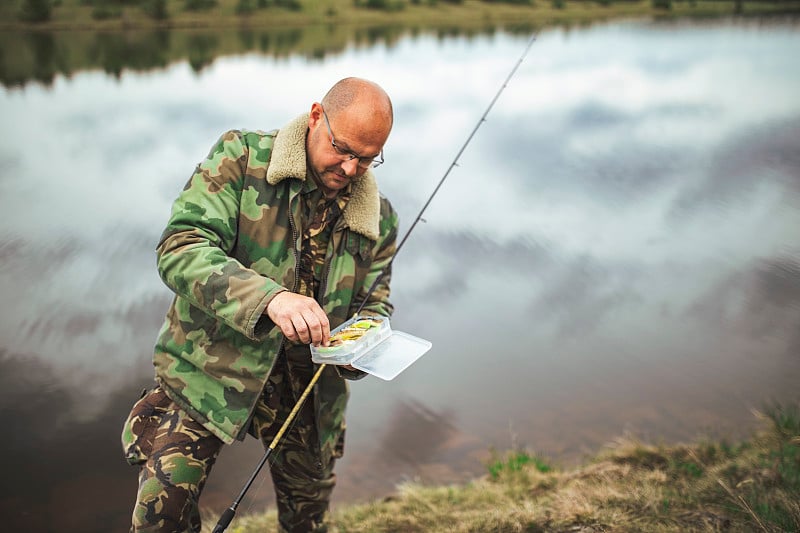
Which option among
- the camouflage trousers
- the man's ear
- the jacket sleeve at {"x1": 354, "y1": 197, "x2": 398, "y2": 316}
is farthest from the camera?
the jacket sleeve at {"x1": 354, "y1": 197, "x2": 398, "y2": 316}

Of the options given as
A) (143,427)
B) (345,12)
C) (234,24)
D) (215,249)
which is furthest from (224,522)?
(345,12)

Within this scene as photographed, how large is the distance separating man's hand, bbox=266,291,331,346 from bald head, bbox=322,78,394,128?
853 millimetres

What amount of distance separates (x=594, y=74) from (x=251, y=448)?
19022mm

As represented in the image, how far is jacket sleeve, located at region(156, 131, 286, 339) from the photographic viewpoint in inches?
105

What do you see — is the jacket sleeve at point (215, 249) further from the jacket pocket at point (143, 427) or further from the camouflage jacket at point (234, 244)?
the jacket pocket at point (143, 427)

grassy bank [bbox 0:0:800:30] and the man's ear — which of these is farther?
grassy bank [bbox 0:0:800:30]

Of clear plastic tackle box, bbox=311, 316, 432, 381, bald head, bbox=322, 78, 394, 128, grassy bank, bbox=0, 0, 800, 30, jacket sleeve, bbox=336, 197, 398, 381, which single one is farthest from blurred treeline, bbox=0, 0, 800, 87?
clear plastic tackle box, bbox=311, 316, 432, 381

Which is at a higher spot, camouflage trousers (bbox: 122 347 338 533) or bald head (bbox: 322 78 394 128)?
bald head (bbox: 322 78 394 128)

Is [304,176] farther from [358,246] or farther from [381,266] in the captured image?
[381,266]

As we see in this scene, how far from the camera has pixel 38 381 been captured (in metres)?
6.23

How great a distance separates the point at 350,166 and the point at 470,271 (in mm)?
6527

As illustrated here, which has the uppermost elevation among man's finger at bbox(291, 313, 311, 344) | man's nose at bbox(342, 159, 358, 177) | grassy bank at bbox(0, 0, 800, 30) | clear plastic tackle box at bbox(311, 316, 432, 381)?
grassy bank at bbox(0, 0, 800, 30)

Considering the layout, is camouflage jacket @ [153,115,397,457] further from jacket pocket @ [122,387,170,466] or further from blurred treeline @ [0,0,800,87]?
blurred treeline @ [0,0,800,87]

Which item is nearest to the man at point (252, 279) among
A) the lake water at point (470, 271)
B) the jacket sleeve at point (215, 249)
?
the jacket sleeve at point (215, 249)
